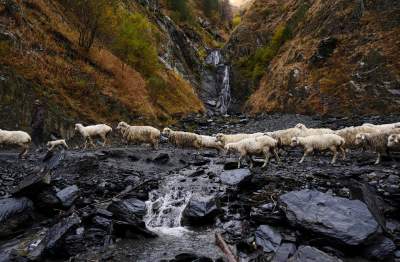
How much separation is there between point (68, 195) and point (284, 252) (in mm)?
8487

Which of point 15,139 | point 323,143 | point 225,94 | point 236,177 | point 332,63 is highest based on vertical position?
point 332,63

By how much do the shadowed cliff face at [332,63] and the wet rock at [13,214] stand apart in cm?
3259

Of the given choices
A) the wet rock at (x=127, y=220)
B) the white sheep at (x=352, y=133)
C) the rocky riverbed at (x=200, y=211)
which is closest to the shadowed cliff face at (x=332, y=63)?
the white sheep at (x=352, y=133)

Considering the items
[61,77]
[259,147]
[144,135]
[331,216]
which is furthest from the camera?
[61,77]

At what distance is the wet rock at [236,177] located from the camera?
14589mm

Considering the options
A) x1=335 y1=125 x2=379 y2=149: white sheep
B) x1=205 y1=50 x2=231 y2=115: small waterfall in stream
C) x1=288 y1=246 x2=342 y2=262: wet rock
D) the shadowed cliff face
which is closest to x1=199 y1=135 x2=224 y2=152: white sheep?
x1=335 y1=125 x2=379 y2=149: white sheep

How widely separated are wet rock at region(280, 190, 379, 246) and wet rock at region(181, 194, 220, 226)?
2.67 metres

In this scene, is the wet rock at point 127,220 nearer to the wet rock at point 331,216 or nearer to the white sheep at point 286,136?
the wet rock at point 331,216

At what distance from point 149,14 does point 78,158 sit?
2242 inches

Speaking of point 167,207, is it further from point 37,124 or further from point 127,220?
point 37,124

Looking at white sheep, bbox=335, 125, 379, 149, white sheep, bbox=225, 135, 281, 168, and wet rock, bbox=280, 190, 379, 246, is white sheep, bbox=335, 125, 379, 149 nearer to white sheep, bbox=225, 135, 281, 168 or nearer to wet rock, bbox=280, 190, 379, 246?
white sheep, bbox=225, 135, 281, 168

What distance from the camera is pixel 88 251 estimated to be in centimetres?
1111

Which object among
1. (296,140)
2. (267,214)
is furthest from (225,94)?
(267,214)

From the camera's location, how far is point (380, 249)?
381 inches
